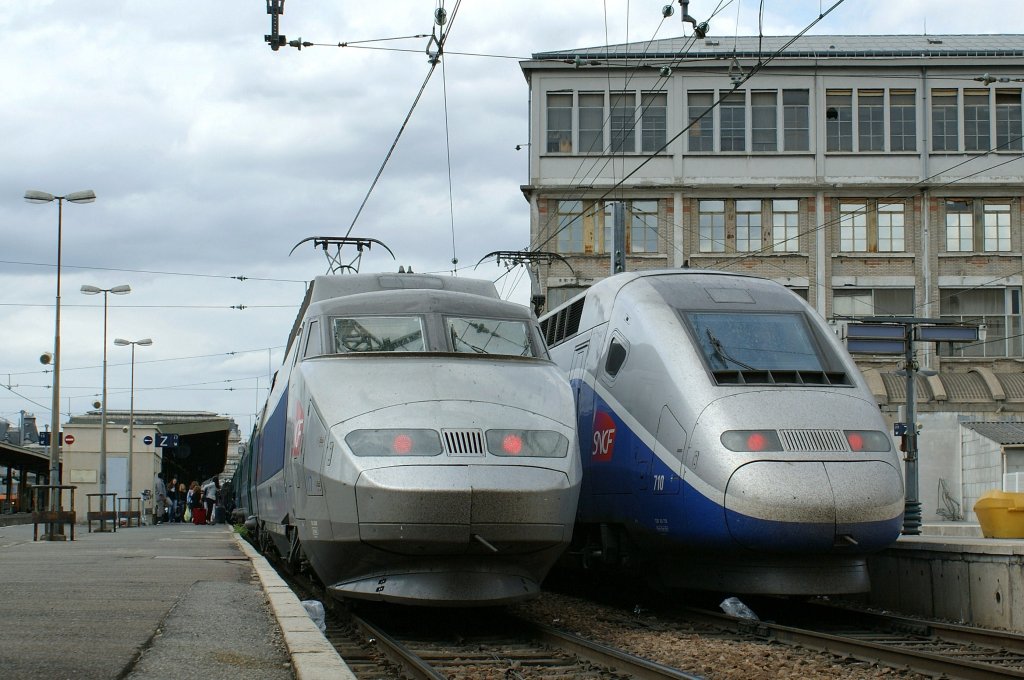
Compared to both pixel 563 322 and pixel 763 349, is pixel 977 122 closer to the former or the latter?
pixel 563 322

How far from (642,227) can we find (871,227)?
8049 mm

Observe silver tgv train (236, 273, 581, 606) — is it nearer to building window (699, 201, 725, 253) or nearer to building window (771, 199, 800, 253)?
building window (699, 201, 725, 253)

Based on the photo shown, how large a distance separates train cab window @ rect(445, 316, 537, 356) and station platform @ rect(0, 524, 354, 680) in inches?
107

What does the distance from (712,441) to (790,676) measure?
2.58 meters

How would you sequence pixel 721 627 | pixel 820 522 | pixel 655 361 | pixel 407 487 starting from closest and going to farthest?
pixel 407 487 → pixel 820 522 → pixel 721 627 → pixel 655 361

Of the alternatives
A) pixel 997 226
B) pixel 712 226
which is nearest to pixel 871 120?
pixel 997 226

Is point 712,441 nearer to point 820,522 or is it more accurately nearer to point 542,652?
point 820,522

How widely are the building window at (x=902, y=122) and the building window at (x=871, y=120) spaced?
12.1 inches

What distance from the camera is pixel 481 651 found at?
8.98 meters

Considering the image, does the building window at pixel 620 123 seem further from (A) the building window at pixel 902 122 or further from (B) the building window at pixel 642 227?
(A) the building window at pixel 902 122

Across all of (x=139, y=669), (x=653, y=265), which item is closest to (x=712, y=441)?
(x=139, y=669)

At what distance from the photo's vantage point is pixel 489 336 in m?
11.6

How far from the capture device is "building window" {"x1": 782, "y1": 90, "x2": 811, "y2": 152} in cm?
4338

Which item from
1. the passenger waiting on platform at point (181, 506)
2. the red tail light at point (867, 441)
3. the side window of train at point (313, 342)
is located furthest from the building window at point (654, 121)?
the red tail light at point (867, 441)
